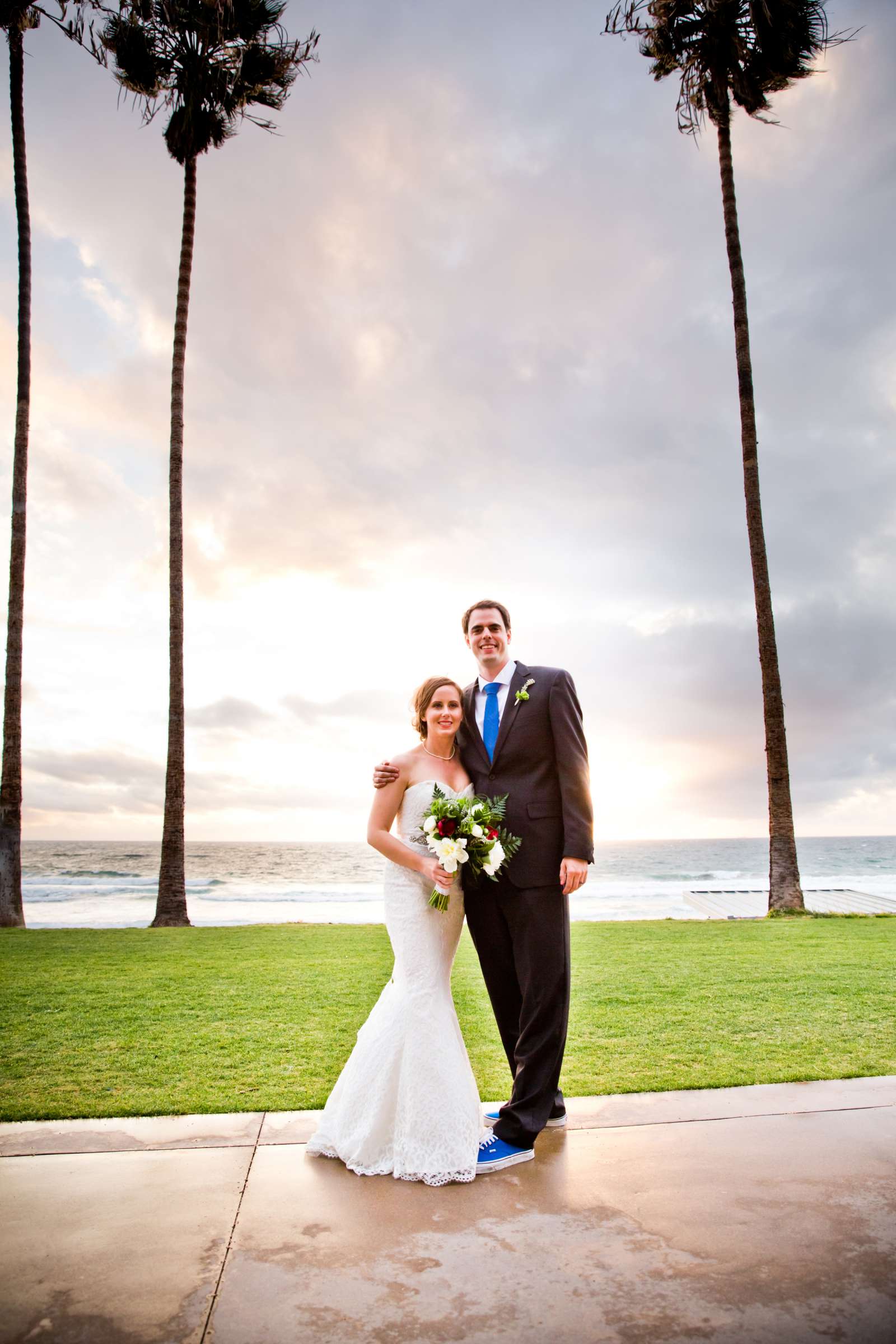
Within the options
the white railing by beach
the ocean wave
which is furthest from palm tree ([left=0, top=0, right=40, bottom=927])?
the ocean wave

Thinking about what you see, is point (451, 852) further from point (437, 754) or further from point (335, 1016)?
point (335, 1016)

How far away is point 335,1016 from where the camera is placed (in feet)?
19.9

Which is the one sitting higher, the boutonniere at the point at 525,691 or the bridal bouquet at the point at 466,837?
the boutonniere at the point at 525,691

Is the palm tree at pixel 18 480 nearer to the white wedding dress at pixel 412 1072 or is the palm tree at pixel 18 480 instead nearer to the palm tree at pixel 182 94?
the palm tree at pixel 182 94

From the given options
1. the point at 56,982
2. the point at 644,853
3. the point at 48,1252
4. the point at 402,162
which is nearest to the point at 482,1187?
the point at 48,1252

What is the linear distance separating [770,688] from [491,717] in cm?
1004

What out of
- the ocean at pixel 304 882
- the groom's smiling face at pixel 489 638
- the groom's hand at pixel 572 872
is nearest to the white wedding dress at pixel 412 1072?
the groom's hand at pixel 572 872

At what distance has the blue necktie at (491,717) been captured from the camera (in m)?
3.81

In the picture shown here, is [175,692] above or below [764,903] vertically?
above

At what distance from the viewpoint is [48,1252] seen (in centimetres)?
241

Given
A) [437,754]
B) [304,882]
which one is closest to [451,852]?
[437,754]

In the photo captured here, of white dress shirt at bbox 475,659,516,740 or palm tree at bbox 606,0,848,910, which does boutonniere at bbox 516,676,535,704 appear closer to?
white dress shirt at bbox 475,659,516,740

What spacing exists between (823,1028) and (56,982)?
666 cm

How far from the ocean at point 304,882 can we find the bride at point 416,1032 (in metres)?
10.9
